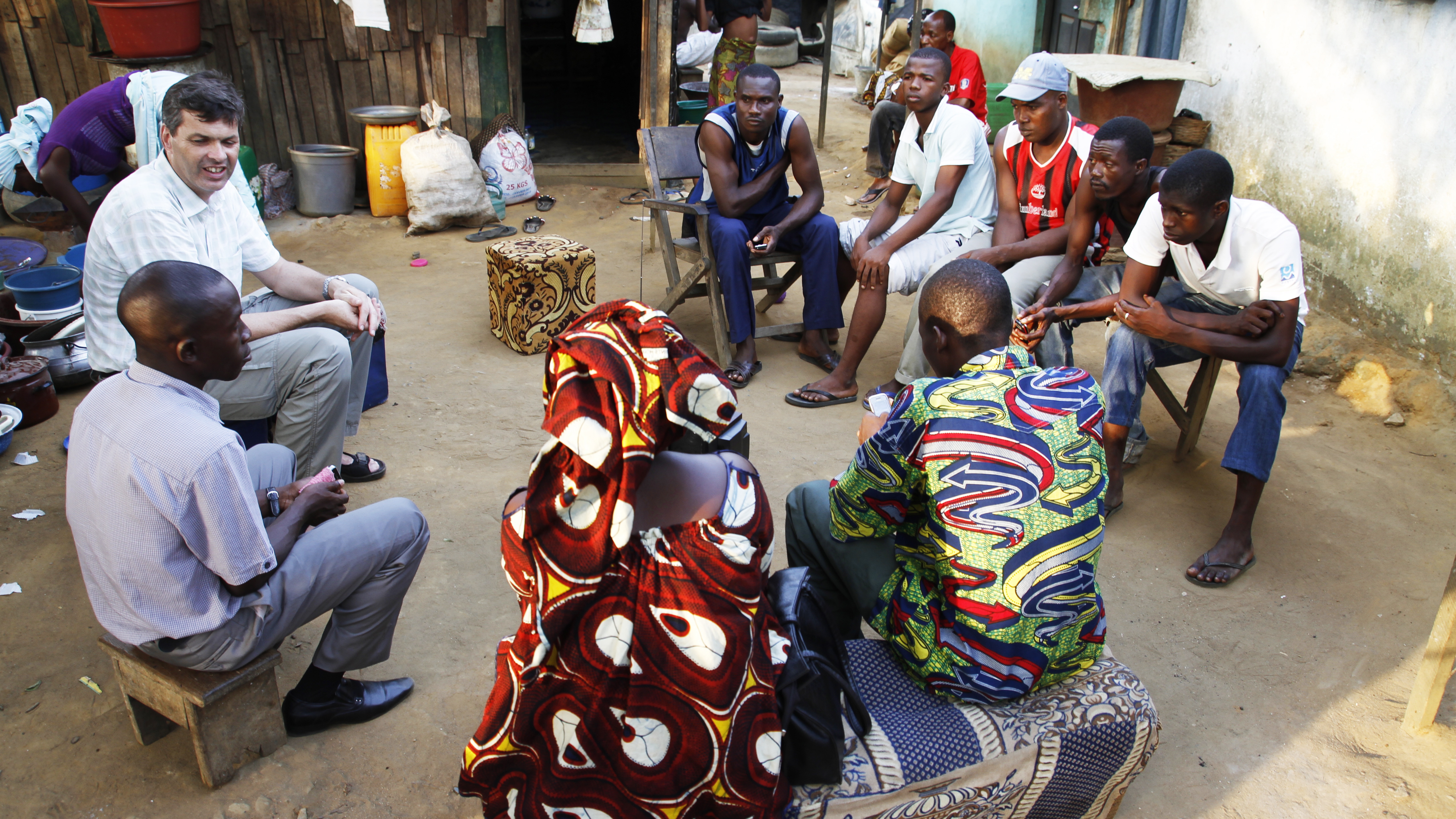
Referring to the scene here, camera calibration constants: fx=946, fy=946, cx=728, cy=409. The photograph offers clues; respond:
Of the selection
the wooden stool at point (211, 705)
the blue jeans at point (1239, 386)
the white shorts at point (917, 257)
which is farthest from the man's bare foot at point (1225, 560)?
the wooden stool at point (211, 705)

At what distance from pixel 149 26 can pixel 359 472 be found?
438 cm

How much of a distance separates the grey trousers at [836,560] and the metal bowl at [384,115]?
5722mm

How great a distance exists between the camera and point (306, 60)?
7.19m

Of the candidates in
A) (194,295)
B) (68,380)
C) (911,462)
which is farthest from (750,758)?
(68,380)

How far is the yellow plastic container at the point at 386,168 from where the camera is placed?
7086 millimetres

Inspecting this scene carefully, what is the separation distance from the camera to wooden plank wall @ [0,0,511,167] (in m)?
6.80

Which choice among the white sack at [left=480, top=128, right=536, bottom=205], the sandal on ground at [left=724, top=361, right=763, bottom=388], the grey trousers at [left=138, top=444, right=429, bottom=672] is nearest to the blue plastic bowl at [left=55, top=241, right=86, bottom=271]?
the white sack at [left=480, top=128, right=536, bottom=205]

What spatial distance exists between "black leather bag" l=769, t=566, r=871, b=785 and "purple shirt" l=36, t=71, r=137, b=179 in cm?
529

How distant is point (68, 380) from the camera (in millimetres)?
4434

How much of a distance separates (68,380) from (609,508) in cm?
398

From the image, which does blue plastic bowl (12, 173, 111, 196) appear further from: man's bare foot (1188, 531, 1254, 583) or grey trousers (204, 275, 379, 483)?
man's bare foot (1188, 531, 1254, 583)

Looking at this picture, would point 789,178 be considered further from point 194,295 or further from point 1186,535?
point 194,295

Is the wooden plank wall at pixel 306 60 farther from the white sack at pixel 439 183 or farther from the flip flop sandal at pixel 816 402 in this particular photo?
the flip flop sandal at pixel 816 402

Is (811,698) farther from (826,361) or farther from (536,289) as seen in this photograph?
(536,289)
